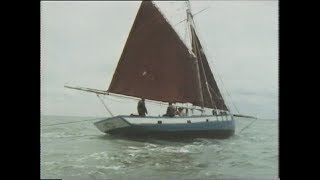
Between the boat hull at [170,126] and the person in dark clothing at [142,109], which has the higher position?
the person in dark clothing at [142,109]

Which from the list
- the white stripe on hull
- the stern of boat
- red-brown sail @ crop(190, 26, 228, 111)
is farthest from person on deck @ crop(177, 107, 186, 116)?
the stern of boat

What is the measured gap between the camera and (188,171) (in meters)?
3.79

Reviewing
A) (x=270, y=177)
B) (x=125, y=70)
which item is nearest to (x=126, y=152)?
(x=125, y=70)

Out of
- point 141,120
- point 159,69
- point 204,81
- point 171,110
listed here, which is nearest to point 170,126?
point 171,110

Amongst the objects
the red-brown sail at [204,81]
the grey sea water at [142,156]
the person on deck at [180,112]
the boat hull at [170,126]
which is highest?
the red-brown sail at [204,81]

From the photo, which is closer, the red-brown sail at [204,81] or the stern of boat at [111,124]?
the stern of boat at [111,124]

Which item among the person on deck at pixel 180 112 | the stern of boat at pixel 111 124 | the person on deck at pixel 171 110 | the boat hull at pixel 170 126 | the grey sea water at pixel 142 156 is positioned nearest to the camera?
the grey sea water at pixel 142 156

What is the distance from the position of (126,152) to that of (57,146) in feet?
1.92

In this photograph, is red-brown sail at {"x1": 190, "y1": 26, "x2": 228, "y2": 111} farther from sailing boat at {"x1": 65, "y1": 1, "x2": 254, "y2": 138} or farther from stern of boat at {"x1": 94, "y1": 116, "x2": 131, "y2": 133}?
stern of boat at {"x1": 94, "y1": 116, "x2": 131, "y2": 133}

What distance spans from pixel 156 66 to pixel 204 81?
0.67 metres

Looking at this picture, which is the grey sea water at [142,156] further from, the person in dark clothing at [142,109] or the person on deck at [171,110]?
the person on deck at [171,110]

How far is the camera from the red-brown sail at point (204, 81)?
13.8ft

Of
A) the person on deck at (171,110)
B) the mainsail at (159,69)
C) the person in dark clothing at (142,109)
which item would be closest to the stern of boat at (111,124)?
the person in dark clothing at (142,109)

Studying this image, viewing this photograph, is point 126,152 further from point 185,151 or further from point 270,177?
point 270,177
